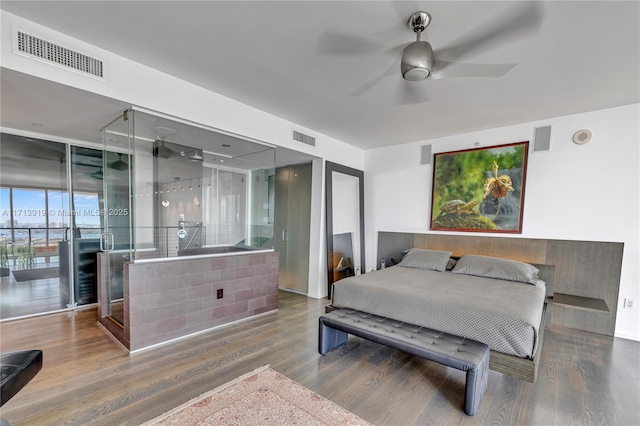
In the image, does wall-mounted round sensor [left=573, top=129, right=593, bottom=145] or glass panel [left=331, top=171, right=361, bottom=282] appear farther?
glass panel [left=331, top=171, right=361, bottom=282]

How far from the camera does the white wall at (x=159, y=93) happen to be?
1.97 m

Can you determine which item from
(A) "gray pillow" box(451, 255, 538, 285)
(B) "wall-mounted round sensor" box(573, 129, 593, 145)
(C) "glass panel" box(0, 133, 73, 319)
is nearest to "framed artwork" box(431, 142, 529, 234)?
(B) "wall-mounted round sensor" box(573, 129, 593, 145)

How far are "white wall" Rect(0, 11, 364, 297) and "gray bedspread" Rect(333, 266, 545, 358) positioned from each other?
1785 mm

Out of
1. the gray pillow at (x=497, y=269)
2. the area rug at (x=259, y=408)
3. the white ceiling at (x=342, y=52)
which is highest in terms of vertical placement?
the white ceiling at (x=342, y=52)

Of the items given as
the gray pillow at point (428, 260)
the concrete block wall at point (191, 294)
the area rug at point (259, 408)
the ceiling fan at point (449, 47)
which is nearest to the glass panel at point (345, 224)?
the gray pillow at point (428, 260)

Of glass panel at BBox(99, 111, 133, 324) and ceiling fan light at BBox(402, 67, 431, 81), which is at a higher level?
ceiling fan light at BBox(402, 67, 431, 81)

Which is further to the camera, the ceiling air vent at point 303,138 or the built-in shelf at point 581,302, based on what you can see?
the ceiling air vent at point 303,138

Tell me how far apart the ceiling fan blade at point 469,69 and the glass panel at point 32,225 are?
4.90m

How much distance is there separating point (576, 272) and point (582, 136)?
1758mm

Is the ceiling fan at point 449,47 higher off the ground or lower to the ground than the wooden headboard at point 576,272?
higher

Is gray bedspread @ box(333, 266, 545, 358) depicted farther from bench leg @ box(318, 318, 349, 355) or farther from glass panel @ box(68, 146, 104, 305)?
glass panel @ box(68, 146, 104, 305)

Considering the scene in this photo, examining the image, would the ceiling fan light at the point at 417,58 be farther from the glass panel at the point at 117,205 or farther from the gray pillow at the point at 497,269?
the gray pillow at the point at 497,269

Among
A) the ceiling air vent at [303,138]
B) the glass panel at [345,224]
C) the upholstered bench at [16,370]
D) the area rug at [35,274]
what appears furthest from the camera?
the glass panel at [345,224]

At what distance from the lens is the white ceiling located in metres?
1.81
